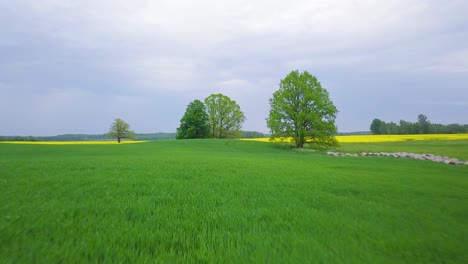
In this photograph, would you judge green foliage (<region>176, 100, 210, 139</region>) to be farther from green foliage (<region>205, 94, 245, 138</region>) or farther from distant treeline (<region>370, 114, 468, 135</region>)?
distant treeline (<region>370, 114, 468, 135</region>)

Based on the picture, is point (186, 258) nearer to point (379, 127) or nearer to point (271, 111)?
point (271, 111)

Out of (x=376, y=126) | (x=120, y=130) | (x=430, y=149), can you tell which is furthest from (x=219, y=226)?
(x=376, y=126)

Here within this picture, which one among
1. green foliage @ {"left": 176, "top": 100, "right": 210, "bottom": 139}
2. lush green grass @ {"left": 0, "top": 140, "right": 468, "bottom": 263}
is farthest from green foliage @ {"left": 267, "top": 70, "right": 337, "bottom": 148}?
lush green grass @ {"left": 0, "top": 140, "right": 468, "bottom": 263}

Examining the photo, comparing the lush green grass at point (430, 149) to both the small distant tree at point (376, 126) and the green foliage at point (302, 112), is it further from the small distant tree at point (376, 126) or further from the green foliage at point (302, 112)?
the small distant tree at point (376, 126)

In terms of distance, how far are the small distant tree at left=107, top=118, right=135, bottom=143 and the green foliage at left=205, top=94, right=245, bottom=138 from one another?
110 ft

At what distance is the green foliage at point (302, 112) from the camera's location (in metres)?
38.0

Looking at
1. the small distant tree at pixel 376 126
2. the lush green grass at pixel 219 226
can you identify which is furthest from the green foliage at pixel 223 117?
the small distant tree at pixel 376 126

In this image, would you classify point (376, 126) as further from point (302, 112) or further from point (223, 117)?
point (302, 112)

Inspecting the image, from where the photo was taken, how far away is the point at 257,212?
15.6 feet

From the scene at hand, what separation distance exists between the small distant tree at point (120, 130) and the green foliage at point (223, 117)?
3365cm

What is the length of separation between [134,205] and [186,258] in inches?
92.7

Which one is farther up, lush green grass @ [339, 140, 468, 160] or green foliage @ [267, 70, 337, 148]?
green foliage @ [267, 70, 337, 148]

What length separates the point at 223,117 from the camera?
68688mm

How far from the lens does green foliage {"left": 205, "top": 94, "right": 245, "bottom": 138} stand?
68.2 metres
